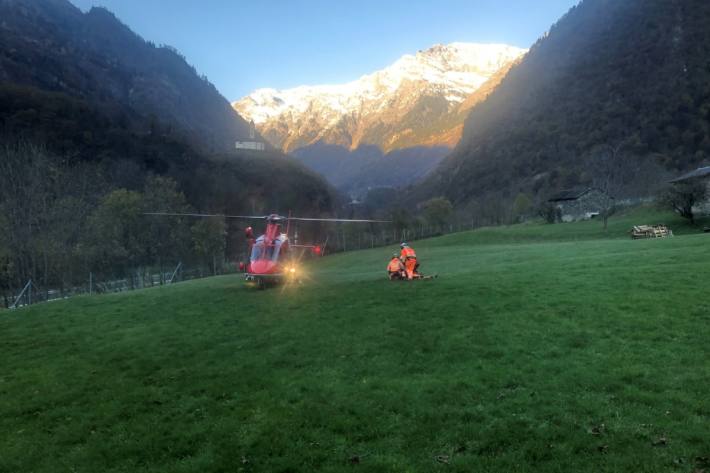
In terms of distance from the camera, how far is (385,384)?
12227 mm

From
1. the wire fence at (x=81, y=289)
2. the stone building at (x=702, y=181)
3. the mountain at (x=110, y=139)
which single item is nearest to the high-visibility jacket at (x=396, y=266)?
the wire fence at (x=81, y=289)

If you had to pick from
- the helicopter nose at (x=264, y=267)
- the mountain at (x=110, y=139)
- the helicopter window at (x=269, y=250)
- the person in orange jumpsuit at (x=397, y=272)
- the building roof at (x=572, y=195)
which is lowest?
the person in orange jumpsuit at (x=397, y=272)

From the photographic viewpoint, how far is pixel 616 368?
39.3ft

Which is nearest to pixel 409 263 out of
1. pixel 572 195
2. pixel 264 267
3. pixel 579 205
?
pixel 264 267

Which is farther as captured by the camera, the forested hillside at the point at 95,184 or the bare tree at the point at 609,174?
the bare tree at the point at 609,174

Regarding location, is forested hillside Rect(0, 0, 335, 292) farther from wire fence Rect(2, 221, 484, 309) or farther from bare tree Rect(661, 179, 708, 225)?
bare tree Rect(661, 179, 708, 225)

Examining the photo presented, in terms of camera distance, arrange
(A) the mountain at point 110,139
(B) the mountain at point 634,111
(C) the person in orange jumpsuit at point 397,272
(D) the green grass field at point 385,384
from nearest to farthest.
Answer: (D) the green grass field at point 385,384 → (C) the person in orange jumpsuit at point 397,272 → (A) the mountain at point 110,139 → (B) the mountain at point 634,111

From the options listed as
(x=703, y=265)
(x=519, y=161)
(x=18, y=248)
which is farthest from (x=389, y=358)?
(x=519, y=161)

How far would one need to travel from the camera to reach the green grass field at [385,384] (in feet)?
29.9

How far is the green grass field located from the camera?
9117 mm

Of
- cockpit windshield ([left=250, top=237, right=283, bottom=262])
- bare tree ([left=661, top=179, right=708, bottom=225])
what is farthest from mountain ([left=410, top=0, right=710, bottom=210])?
cockpit windshield ([left=250, top=237, right=283, bottom=262])

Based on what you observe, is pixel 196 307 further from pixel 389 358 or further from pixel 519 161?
pixel 519 161

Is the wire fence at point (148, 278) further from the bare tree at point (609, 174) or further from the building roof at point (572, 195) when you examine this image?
the bare tree at point (609, 174)

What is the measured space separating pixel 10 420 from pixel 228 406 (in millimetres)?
5279
